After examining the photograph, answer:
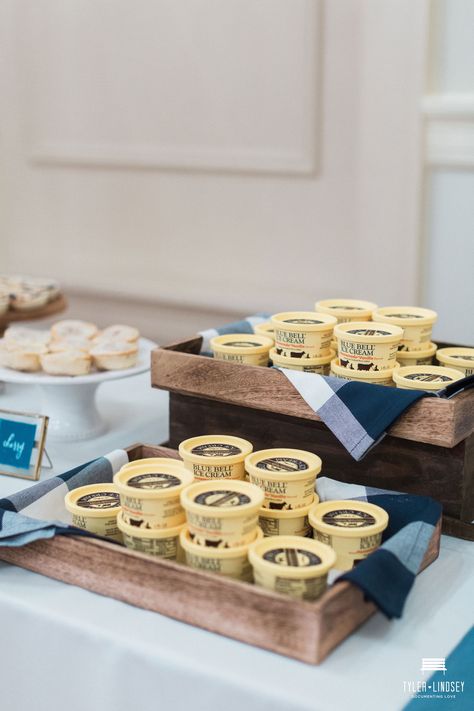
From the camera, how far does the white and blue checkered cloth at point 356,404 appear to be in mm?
1024

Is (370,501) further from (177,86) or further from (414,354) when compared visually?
(177,86)

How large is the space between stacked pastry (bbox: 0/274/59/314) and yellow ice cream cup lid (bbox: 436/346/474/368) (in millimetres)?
930

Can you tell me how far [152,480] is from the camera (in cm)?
96

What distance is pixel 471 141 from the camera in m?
2.09

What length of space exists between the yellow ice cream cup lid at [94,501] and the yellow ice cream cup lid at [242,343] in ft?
0.91

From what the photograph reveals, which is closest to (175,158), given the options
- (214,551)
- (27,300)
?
(27,300)

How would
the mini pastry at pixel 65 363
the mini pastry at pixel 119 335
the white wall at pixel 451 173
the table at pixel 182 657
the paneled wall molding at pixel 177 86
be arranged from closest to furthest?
the table at pixel 182 657 < the mini pastry at pixel 65 363 < the mini pastry at pixel 119 335 < the white wall at pixel 451 173 < the paneled wall molding at pixel 177 86

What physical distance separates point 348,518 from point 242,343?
39 cm

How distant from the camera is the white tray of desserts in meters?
1.42

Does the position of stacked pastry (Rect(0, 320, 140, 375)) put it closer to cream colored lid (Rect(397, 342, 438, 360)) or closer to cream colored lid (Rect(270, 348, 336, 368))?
cream colored lid (Rect(270, 348, 336, 368))

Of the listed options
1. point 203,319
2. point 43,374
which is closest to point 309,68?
point 203,319

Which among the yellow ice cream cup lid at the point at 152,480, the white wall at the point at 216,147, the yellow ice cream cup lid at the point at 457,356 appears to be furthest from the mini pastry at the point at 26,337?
the white wall at the point at 216,147

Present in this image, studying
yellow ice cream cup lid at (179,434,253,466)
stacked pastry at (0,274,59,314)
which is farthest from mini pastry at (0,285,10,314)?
yellow ice cream cup lid at (179,434,253,466)

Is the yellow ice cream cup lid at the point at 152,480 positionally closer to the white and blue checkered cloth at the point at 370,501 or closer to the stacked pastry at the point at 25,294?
the white and blue checkered cloth at the point at 370,501
